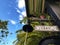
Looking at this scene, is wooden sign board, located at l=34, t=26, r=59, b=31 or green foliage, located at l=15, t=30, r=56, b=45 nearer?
wooden sign board, located at l=34, t=26, r=59, b=31

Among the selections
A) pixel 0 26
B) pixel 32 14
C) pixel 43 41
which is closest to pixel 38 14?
pixel 32 14

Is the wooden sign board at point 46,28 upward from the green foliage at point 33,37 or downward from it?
upward

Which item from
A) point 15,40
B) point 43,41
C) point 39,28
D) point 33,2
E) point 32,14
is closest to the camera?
point 43,41

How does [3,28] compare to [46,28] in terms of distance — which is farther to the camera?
[3,28]

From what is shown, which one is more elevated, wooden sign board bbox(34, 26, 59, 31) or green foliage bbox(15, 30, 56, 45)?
wooden sign board bbox(34, 26, 59, 31)

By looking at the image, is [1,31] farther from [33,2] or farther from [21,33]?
[33,2]

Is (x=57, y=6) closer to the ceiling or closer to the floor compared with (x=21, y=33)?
closer to the ceiling

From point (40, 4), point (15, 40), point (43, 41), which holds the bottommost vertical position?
point (15, 40)

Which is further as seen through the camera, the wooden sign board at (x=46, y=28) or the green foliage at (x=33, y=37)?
the green foliage at (x=33, y=37)

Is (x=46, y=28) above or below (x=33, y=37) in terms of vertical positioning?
above

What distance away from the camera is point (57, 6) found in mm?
2602

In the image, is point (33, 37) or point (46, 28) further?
point (33, 37)

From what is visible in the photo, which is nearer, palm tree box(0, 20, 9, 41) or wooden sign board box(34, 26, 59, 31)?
wooden sign board box(34, 26, 59, 31)

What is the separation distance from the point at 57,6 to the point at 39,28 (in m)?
Answer: 0.32
